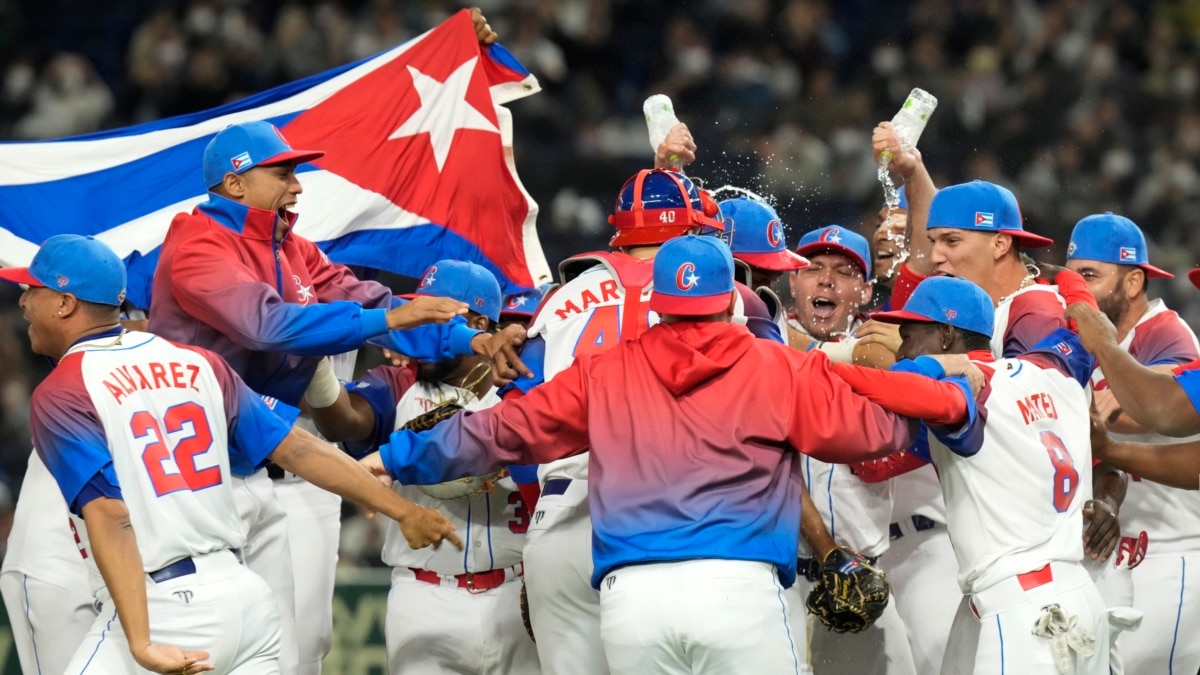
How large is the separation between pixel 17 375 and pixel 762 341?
8.80 m

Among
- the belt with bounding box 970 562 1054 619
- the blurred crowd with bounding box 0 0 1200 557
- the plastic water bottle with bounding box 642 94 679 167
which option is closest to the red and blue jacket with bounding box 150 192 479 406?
the plastic water bottle with bounding box 642 94 679 167

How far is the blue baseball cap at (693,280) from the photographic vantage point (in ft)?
16.5

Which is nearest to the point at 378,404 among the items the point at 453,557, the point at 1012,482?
Answer: the point at 453,557

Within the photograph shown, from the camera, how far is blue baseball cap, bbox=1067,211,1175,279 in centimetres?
716

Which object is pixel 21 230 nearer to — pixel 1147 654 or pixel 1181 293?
pixel 1147 654

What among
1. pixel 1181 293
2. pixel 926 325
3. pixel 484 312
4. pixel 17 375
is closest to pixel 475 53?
pixel 484 312

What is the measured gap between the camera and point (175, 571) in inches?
200

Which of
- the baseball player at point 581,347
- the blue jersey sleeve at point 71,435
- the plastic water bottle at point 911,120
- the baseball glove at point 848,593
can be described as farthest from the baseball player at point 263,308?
the plastic water bottle at point 911,120

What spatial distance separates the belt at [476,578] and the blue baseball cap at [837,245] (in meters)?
2.07

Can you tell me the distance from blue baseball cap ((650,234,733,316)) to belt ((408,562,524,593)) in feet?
6.28

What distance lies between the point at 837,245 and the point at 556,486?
209 centimetres

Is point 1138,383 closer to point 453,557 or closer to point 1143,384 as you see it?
point 1143,384

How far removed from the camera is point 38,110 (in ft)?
44.2

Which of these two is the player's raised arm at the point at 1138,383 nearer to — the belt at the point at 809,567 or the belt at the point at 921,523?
the belt at the point at 921,523
